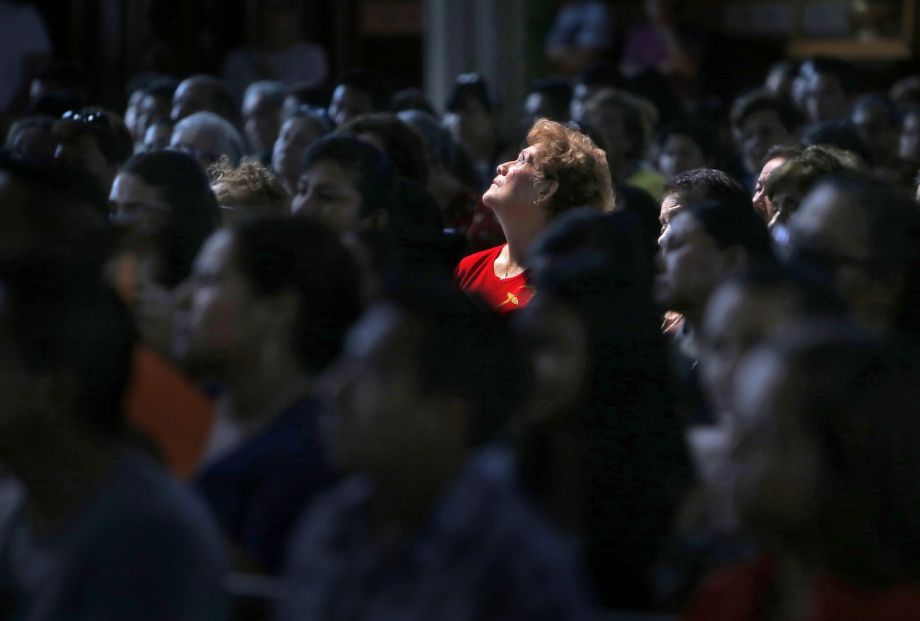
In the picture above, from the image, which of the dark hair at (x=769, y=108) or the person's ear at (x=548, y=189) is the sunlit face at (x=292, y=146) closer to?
the person's ear at (x=548, y=189)

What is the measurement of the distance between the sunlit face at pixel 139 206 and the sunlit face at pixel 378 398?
2.04 m

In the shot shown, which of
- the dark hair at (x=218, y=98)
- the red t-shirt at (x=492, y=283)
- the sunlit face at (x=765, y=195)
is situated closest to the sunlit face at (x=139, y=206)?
the red t-shirt at (x=492, y=283)

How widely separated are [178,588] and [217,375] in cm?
89

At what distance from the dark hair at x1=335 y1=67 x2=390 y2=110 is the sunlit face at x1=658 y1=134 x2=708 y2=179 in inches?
53.0

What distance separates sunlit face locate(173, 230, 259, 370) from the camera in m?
2.83

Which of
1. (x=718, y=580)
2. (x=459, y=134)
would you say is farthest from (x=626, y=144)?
(x=718, y=580)

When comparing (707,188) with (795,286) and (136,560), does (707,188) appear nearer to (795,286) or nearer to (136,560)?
(795,286)

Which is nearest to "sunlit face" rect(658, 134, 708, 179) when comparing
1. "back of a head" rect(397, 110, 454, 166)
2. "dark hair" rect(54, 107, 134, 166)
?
"back of a head" rect(397, 110, 454, 166)

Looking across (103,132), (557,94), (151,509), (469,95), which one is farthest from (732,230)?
(557,94)

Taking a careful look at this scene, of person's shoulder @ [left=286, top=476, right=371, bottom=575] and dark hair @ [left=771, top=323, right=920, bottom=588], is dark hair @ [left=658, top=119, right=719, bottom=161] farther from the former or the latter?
person's shoulder @ [left=286, top=476, right=371, bottom=575]

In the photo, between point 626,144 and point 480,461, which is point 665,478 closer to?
point 480,461

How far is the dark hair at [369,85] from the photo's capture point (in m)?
7.80

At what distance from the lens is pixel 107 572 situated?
207 centimetres

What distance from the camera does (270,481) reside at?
2781mm
